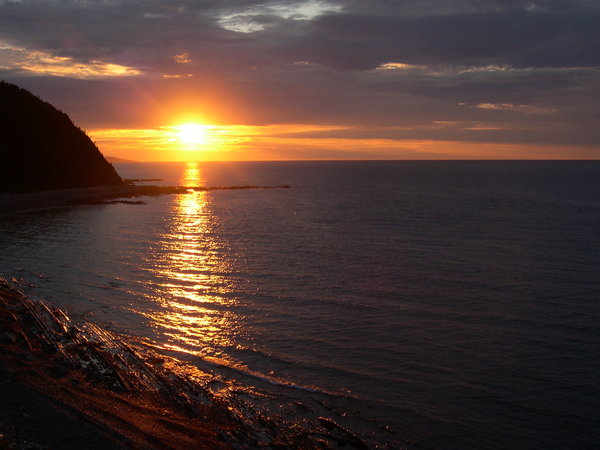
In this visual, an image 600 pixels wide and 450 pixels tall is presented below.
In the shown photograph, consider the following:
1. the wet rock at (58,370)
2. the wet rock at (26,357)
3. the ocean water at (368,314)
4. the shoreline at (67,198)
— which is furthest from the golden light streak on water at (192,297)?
the shoreline at (67,198)

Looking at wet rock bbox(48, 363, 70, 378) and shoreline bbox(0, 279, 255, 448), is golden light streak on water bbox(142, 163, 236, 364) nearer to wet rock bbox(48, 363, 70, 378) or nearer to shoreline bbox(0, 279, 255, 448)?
shoreline bbox(0, 279, 255, 448)

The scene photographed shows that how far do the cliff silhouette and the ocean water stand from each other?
126 feet

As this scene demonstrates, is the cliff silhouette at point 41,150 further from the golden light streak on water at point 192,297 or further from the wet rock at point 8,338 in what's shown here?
the wet rock at point 8,338

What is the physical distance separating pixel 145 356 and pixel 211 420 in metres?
5.76

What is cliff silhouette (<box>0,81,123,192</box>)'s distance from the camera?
86.2 meters

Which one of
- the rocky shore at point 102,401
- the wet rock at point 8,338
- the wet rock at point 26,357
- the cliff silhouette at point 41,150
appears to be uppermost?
the cliff silhouette at point 41,150

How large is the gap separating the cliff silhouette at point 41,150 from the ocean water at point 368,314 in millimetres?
38258

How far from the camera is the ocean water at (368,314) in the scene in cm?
1539

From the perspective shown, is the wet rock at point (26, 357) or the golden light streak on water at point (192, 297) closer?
the wet rock at point (26, 357)

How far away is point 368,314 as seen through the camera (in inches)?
967

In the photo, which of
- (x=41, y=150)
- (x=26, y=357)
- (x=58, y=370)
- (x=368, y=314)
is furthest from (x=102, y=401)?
(x=41, y=150)

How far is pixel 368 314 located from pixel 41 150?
90.8 meters

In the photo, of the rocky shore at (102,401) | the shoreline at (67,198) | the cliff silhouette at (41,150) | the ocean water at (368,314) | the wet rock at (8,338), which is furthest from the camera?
the cliff silhouette at (41,150)

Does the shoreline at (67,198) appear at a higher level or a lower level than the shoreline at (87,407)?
Answer: higher
